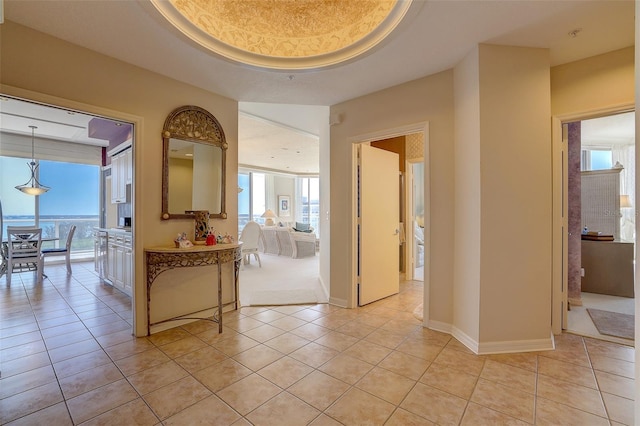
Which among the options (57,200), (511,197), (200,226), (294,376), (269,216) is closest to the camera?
(294,376)

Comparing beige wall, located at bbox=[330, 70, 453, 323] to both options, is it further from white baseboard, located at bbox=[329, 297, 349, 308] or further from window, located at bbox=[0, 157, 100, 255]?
window, located at bbox=[0, 157, 100, 255]

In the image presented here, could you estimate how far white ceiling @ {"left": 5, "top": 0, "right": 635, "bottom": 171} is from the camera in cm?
195

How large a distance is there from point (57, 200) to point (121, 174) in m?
4.15

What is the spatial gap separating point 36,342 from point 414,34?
14.6ft

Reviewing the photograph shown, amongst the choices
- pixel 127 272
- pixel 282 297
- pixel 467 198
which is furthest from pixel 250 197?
pixel 467 198

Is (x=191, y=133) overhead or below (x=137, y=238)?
overhead

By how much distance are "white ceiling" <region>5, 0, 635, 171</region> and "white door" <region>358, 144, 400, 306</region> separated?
42.6 inches

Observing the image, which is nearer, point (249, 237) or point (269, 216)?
point (249, 237)

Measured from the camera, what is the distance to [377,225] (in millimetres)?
3801

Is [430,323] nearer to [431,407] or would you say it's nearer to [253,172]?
[431,407]

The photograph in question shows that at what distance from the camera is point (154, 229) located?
2.87 meters

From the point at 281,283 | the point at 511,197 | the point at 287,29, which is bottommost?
the point at 281,283

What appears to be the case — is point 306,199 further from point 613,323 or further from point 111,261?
point 613,323

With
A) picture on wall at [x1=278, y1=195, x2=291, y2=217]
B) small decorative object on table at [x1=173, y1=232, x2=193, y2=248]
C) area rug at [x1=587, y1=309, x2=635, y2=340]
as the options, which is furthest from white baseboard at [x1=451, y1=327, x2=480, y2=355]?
picture on wall at [x1=278, y1=195, x2=291, y2=217]
